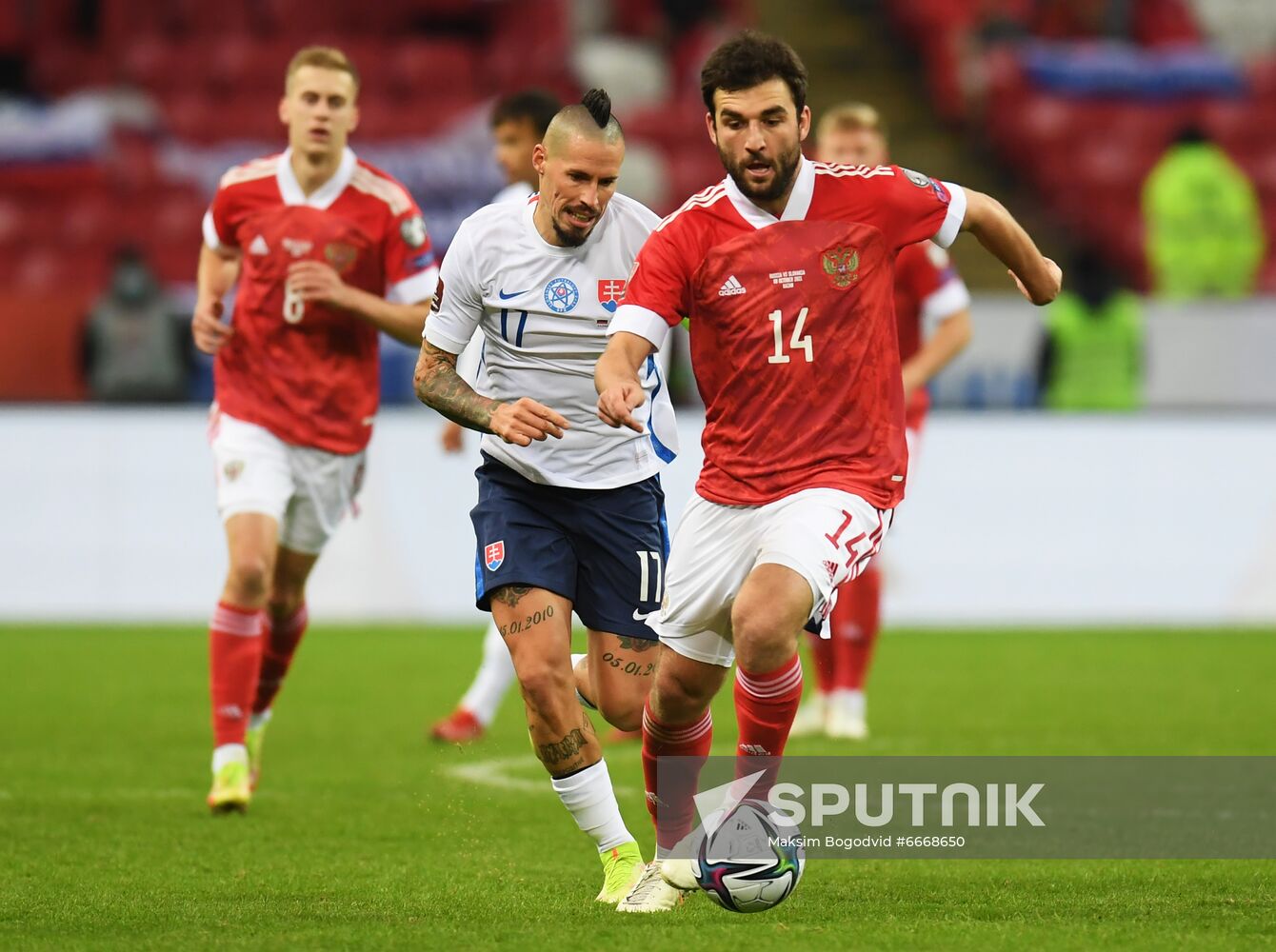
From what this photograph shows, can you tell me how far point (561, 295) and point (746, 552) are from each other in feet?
3.08

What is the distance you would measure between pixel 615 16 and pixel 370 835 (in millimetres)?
17234

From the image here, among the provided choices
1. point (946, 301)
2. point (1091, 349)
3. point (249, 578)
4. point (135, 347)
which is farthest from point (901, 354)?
point (135, 347)

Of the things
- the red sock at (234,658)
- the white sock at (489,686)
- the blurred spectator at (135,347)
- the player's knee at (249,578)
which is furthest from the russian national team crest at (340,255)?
the blurred spectator at (135,347)

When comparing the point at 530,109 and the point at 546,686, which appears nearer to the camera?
the point at 546,686

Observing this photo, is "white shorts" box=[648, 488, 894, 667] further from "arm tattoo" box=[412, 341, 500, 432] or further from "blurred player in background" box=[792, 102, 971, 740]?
"blurred player in background" box=[792, 102, 971, 740]

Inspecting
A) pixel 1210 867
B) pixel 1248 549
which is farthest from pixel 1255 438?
pixel 1210 867

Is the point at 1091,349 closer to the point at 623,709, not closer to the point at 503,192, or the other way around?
the point at 503,192

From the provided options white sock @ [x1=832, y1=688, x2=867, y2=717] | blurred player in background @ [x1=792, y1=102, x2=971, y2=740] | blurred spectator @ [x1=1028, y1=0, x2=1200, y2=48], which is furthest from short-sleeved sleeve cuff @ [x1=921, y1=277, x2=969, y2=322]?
blurred spectator @ [x1=1028, y1=0, x2=1200, y2=48]

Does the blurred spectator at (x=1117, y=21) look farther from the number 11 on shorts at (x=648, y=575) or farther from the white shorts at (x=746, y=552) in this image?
the white shorts at (x=746, y=552)

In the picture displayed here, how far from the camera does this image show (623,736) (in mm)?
9195

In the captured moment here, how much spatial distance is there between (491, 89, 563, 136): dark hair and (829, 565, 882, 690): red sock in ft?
8.20

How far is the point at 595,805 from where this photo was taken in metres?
5.45

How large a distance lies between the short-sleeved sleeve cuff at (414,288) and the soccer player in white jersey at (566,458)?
68.3 inches

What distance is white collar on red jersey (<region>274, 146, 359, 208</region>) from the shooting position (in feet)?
25.2
